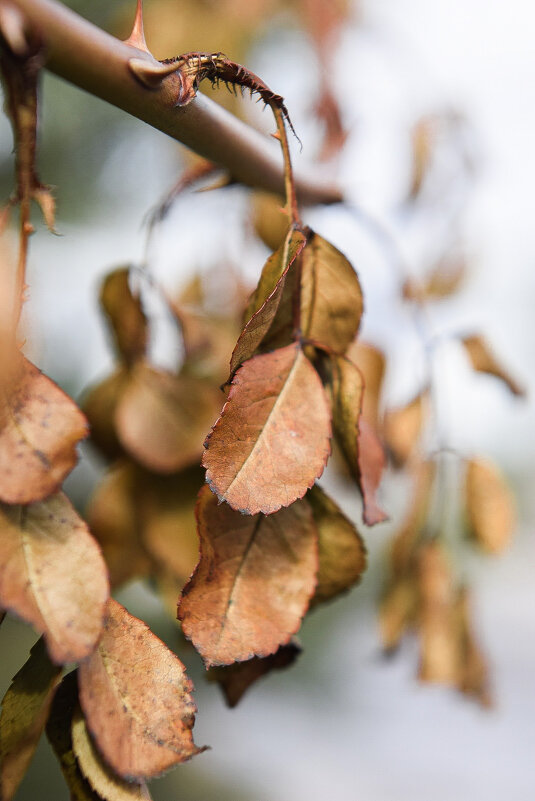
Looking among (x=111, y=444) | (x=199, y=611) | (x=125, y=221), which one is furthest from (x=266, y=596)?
(x=125, y=221)

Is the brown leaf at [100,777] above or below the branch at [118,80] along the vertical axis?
below

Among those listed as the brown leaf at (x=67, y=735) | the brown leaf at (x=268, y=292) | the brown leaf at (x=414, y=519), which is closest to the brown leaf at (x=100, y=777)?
the brown leaf at (x=67, y=735)

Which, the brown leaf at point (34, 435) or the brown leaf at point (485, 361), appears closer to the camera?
the brown leaf at point (34, 435)

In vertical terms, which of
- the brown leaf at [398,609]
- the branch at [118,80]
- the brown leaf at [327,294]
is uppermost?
the branch at [118,80]

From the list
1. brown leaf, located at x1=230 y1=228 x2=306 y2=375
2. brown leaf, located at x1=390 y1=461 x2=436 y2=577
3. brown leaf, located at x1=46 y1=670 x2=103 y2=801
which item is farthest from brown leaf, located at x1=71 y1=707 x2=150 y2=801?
brown leaf, located at x1=390 y1=461 x2=436 y2=577

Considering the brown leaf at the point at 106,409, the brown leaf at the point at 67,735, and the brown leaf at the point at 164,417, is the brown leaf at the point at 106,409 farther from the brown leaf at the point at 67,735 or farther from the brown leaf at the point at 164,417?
the brown leaf at the point at 67,735
